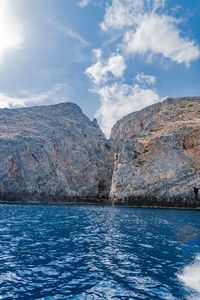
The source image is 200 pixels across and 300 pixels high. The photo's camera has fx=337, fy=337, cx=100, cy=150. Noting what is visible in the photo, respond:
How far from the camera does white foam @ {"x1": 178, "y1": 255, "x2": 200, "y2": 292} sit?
49.3ft

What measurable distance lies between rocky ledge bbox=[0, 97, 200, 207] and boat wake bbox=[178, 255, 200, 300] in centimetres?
6400

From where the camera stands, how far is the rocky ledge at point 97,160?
85.3m

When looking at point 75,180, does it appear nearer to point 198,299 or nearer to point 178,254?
point 178,254

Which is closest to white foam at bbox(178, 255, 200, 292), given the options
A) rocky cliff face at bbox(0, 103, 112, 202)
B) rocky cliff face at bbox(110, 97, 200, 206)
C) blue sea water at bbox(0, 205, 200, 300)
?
blue sea water at bbox(0, 205, 200, 300)

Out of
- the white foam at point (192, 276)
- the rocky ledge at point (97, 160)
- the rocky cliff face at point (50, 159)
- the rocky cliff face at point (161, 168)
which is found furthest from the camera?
the rocky cliff face at point (50, 159)

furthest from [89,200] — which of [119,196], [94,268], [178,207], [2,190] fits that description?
[94,268]

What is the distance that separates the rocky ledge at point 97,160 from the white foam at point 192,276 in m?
64.0

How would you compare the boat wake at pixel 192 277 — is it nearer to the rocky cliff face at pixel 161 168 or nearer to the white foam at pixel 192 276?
the white foam at pixel 192 276

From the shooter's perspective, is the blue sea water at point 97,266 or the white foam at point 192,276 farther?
the white foam at point 192,276

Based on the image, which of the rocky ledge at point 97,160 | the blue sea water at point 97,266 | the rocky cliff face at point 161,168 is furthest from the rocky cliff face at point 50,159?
the blue sea water at point 97,266

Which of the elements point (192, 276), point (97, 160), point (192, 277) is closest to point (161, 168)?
point (97, 160)

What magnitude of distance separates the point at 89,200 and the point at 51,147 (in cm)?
2257

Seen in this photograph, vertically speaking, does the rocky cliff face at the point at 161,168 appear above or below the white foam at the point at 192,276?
above

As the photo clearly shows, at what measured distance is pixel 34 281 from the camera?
14984 mm
